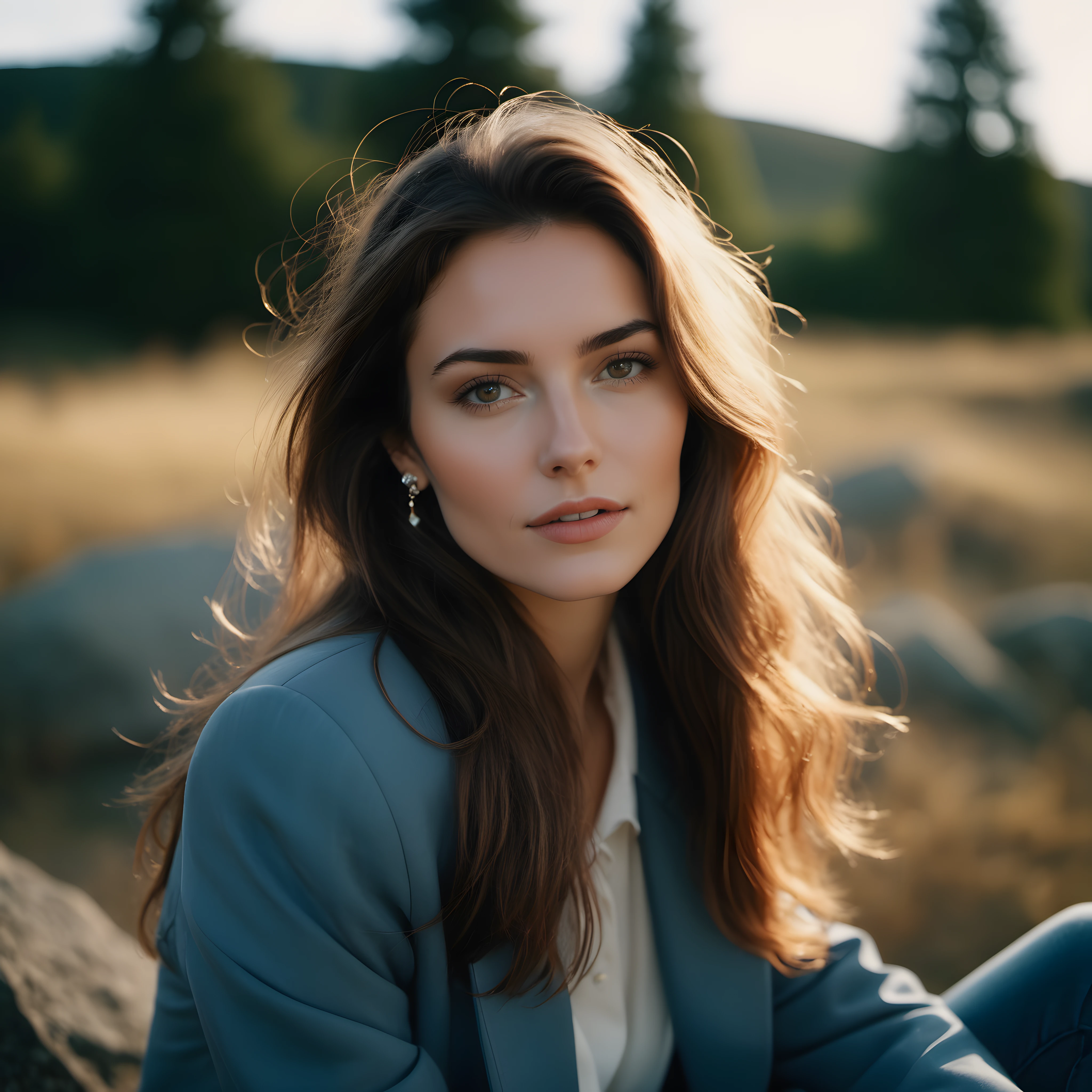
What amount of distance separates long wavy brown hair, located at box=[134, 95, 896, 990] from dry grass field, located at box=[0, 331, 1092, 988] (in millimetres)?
1553

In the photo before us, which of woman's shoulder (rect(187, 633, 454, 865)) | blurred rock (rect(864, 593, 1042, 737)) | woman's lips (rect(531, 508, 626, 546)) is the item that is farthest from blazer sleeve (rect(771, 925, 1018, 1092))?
blurred rock (rect(864, 593, 1042, 737))

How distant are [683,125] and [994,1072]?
1692 cm

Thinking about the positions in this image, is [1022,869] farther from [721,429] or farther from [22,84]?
[22,84]

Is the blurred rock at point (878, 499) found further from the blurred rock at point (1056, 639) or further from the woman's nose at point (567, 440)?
the woman's nose at point (567, 440)

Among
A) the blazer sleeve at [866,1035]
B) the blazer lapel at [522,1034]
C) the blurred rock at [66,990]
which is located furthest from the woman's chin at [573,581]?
the blurred rock at [66,990]

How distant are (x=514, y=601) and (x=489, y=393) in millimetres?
481

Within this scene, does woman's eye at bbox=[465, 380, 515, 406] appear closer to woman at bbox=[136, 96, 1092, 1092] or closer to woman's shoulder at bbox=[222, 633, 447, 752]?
woman at bbox=[136, 96, 1092, 1092]

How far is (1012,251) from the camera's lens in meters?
15.6

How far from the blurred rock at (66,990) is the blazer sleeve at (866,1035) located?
168cm

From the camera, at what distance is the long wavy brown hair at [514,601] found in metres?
1.74

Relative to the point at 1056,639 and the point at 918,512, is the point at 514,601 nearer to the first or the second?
the point at 1056,639

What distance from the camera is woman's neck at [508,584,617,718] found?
6.70 ft

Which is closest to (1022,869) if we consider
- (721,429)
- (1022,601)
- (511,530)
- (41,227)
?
(1022,601)

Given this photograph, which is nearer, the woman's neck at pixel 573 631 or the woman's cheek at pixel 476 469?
the woman's cheek at pixel 476 469
